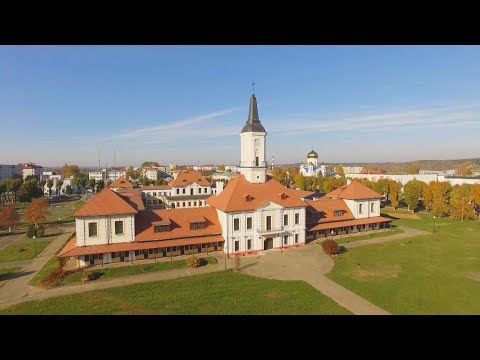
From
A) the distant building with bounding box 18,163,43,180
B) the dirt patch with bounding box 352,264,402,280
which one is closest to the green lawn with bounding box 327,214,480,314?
the dirt patch with bounding box 352,264,402,280

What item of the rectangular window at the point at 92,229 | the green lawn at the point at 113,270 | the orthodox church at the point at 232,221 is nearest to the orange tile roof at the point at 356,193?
the orthodox church at the point at 232,221

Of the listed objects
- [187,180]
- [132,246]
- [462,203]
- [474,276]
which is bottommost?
[474,276]

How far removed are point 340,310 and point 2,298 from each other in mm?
22874

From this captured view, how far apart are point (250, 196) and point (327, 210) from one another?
12.5 metres

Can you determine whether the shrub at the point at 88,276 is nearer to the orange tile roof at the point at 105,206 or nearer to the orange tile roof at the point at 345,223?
the orange tile roof at the point at 105,206

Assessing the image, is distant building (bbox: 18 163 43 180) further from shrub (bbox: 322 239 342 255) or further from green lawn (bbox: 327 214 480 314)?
green lawn (bbox: 327 214 480 314)

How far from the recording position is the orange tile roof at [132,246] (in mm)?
26294

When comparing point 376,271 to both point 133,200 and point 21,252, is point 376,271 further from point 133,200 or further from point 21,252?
point 21,252

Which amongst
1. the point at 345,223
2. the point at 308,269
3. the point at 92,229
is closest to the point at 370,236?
the point at 345,223

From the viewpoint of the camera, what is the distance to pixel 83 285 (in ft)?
76.2

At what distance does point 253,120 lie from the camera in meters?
37.0

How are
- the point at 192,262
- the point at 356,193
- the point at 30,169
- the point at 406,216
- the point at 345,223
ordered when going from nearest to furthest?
the point at 192,262
the point at 345,223
the point at 356,193
the point at 406,216
the point at 30,169
